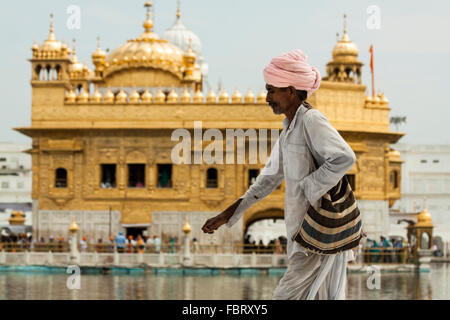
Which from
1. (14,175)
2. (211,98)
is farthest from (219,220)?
(14,175)

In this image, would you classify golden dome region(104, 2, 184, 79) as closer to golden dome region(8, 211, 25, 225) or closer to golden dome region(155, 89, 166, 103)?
golden dome region(155, 89, 166, 103)

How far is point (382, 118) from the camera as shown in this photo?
32156mm

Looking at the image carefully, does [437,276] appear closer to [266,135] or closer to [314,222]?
[266,135]

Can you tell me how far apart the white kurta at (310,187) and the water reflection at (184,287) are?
16235 mm

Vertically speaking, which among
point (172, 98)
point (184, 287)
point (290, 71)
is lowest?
point (184, 287)

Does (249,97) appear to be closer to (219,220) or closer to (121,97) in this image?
(121,97)

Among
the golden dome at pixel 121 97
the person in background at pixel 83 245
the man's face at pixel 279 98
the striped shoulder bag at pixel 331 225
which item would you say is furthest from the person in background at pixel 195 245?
the striped shoulder bag at pixel 331 225

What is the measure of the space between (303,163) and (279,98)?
32 centimetres

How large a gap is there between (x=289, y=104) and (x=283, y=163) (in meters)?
0.25

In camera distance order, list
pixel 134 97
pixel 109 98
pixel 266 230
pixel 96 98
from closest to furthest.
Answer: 1. pixel 134 97
2. pixel 109 98
3. pixel 96 98
4. pixel 266 230

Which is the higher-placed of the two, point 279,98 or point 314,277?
point 279,98

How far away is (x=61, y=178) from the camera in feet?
104
